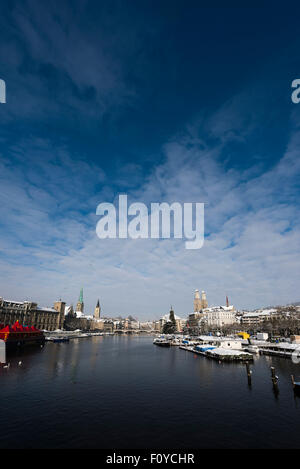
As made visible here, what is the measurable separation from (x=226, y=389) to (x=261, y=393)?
5.64 metres

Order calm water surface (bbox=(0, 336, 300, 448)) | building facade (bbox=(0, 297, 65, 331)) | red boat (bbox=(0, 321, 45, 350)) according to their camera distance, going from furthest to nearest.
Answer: building facade (bbox=(0, 297, 65, 331)) < red boat (bbox=(0, 321, 45, 350)) < calm water surface (bbox=(0, 336, 300, 448))

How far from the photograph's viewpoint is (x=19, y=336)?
96.6 m

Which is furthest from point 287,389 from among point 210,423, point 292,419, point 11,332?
point 11,332

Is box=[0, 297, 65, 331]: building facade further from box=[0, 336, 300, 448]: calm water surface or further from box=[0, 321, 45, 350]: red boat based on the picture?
box=[0, 336, 300, 448]: calm water surface

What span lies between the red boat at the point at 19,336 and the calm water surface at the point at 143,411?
40876 mm

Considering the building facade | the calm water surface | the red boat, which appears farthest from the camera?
the building facade

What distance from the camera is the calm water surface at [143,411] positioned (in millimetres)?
24094

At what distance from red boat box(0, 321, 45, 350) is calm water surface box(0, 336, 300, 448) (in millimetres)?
40876

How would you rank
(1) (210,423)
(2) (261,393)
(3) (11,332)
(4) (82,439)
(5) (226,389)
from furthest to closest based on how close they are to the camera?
1. (3) (11,332)
2. (5) (226,389)
3. (2) (261,393)
4. (1) (210,423)
5. (4) (82,439)

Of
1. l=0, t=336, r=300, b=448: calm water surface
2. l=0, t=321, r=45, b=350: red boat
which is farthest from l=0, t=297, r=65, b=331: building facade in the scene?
l=0, t=336, r=300, b=448: calm water surface

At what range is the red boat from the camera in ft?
289

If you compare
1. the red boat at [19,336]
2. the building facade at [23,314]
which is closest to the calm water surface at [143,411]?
the red boat at [19,336]
